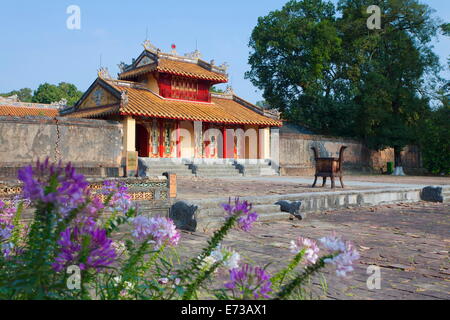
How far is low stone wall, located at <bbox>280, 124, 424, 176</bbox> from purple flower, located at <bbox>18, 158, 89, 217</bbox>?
23.1m

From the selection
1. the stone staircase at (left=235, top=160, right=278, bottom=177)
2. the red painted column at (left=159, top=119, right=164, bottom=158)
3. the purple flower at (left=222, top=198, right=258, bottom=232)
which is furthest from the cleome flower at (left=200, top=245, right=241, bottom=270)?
the red painted column at (left=159, top=119, right=164, bottom=158)

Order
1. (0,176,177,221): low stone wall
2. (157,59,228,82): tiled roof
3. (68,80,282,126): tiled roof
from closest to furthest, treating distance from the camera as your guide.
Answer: (0,176,177,221): low stone wall < (68,80,282,126): tiled roof < (157,59,228,82): tiled roof

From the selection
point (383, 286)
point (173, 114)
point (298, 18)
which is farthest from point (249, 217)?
point (298, 18)

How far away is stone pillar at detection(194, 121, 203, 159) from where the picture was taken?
23719 millimetres

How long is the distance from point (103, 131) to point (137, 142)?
454 cm

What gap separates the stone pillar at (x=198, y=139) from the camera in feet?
77.8

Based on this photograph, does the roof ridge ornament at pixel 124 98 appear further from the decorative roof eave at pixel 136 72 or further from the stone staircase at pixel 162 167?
the decorative roof eave at pixel 136 72

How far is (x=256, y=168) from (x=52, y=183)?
70.5ft

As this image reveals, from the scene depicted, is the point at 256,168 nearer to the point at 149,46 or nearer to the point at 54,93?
the point at 149,46

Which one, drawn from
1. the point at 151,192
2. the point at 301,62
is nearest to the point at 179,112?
the point at 301,62

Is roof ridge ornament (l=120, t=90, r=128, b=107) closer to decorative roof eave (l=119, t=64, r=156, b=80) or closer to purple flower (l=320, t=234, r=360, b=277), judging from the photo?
decorative roof eave (l=119, t=64, r=156, b=80)

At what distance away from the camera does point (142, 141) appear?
2234 cm
